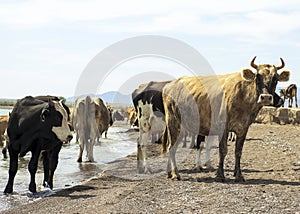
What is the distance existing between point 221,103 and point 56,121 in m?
3.60

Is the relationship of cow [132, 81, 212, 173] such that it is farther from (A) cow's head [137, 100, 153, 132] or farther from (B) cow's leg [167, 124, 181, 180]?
(B) cow's leg [167, 124, 181, 180]

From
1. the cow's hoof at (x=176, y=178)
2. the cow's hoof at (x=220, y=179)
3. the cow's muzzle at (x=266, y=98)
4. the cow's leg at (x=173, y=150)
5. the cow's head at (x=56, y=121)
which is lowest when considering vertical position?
the cow's hoof at (x=176, y=178)

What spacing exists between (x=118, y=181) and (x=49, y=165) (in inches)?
70.8

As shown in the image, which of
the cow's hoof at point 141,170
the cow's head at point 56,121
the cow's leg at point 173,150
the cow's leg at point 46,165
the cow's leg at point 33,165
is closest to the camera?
the cow's head at point 56,121

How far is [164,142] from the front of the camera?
1250 centimetres

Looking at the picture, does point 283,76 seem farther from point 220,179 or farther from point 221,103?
point 220,179

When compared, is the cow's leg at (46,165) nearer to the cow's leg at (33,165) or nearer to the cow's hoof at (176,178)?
the cow's leg at (33,165)

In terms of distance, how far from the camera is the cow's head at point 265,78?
9891 mm

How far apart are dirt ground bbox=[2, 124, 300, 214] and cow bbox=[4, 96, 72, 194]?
107cm

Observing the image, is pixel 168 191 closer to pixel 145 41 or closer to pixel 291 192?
pixel 291 192

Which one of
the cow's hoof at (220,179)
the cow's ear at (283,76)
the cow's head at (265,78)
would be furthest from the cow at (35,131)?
the cow's ear at (283,76)

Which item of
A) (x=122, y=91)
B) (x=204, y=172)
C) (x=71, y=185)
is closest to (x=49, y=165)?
(x=71, y=185)

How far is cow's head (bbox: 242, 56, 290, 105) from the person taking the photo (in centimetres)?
989

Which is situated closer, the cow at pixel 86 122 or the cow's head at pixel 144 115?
the cow's head at pixel 144 115
